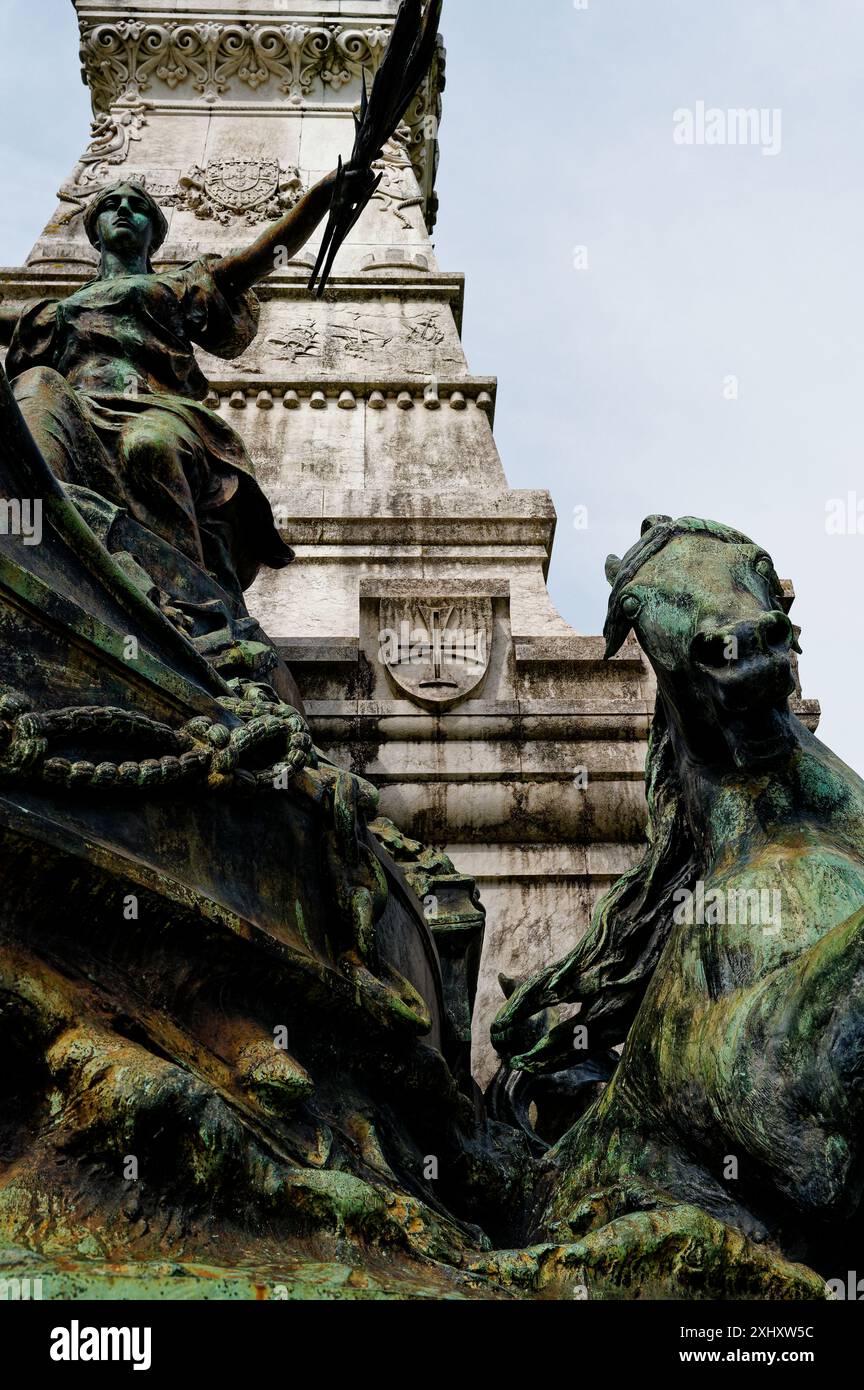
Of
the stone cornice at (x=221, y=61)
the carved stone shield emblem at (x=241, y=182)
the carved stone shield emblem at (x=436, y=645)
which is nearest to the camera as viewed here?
the carved stone shield emblem at (x=436, y=645)

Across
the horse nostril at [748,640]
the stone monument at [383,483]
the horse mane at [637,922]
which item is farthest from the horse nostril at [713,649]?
the stone monument at [383,483]

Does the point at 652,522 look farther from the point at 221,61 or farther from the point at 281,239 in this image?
the point at 221,61

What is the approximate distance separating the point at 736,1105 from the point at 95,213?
526 cm

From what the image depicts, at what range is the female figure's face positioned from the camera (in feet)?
21.4

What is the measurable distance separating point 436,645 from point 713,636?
10.6 ft

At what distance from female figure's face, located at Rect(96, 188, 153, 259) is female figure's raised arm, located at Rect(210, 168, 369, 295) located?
1.38 ft

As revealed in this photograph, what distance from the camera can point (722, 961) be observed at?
3.33 m

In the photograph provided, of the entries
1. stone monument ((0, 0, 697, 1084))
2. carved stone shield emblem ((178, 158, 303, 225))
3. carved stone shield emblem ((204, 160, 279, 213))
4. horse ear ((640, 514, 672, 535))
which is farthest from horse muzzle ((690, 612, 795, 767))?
carved stone shield emblem ((204, 160, 279, 213))

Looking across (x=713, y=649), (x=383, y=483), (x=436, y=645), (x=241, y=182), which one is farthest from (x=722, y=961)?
(x=241, y=182)

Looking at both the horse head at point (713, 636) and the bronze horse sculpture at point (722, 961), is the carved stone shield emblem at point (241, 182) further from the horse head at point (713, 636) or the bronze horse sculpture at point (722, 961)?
the horse head at point (713, 636)

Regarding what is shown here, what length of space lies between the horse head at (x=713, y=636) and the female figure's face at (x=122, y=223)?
145 inches

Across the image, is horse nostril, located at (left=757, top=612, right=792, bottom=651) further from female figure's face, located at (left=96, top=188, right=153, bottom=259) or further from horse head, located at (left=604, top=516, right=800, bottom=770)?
female figure's face, located at (left=96, top=188, right=153, bottom=259)

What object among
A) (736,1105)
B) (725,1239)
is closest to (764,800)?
(736,1105)

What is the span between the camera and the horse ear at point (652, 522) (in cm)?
392
